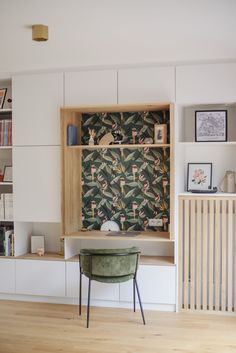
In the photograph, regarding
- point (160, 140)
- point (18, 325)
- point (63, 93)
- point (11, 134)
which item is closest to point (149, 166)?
point (160, 140)

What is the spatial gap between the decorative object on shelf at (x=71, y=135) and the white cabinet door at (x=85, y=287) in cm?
126

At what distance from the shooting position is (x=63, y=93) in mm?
4910

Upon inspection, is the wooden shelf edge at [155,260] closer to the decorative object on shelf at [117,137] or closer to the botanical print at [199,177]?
the botanical print at [199,177]

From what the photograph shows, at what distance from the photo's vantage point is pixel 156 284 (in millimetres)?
4680

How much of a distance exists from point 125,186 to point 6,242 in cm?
145

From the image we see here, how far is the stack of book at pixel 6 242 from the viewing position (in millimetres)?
5129

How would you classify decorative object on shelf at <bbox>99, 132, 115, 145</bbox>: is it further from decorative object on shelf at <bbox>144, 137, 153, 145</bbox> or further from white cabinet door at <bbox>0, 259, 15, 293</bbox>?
white cabinet door at <bbox>0, 259, 15, 293</bbox>

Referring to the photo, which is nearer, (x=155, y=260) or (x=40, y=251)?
(x=155, y=260)

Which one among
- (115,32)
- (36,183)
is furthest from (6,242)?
(115,32)

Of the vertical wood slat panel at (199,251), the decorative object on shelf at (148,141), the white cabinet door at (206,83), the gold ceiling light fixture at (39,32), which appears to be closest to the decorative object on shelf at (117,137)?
the decorative object on shelf at (148,141)

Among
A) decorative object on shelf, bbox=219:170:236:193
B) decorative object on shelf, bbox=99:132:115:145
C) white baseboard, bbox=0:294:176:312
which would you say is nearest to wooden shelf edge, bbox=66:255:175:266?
white baseboard, bbox=0:294:176:312

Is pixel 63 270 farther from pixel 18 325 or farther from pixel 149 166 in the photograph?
pixel 149 166

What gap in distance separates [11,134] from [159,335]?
263 centimetres

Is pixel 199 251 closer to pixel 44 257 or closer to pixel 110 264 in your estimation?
pixel 110 264
